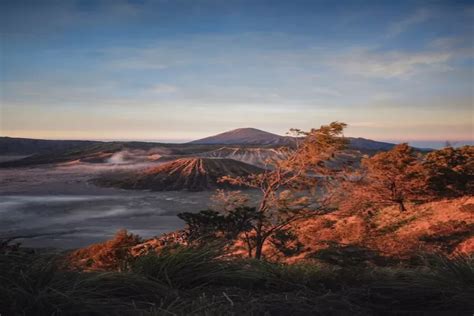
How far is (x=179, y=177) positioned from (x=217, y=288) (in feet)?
368

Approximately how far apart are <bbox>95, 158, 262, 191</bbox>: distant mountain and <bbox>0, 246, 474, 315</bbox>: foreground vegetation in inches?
3879

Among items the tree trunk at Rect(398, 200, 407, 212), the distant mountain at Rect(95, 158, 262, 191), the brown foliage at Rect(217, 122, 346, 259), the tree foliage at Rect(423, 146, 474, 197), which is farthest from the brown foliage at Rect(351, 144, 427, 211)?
the distant mountain at Rect(95, 158, 262, 191)

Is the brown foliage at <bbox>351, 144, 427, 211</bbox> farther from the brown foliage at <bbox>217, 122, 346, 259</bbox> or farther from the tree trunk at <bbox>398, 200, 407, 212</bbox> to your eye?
the brown foliage at <bbox>217, 122, 346, 259</bbox>

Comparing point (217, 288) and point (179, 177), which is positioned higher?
point (217, 288)

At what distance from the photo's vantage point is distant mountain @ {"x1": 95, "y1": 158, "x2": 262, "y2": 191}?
10865cm

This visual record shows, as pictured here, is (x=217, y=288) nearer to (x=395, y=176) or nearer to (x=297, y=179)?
(x=297, y=179)

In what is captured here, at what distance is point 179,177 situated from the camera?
4498 inches

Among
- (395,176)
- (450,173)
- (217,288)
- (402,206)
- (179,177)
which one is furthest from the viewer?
(179,177)

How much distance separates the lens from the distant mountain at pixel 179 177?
109 metres

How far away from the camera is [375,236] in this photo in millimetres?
20953

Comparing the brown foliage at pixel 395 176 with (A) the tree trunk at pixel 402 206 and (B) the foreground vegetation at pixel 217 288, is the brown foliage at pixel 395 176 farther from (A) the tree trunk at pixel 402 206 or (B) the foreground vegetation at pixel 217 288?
(B) the foreground vegetation at pixel 217 288

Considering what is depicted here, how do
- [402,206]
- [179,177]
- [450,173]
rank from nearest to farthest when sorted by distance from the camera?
[402,206] < [450,173] < [179,177]

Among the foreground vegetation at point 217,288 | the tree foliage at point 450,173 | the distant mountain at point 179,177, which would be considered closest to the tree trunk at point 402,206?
the tree foliage at point 450,173

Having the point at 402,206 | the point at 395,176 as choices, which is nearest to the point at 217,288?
the point at 402,206
